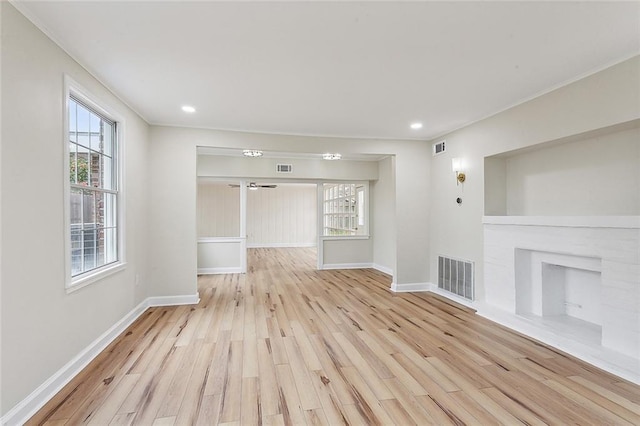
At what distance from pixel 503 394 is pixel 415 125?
3345mm

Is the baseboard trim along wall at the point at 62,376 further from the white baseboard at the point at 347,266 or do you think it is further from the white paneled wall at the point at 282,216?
the white paneled wall at the point at 282,216

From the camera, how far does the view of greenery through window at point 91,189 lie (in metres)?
2.67

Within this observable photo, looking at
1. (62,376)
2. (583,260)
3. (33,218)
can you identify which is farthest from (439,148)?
(62,376)

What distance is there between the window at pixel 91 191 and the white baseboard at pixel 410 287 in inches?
156

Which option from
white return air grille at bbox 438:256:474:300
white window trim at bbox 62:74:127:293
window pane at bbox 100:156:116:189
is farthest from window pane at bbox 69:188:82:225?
white return air grille at bbox 438:256:474:300

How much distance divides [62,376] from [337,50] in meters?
3.22

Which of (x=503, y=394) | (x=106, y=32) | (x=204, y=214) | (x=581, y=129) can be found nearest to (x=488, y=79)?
(x=581, y=129)

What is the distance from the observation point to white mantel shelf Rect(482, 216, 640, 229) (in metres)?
2.47

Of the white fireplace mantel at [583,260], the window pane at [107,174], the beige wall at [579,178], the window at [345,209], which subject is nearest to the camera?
the white fireplace mantel at [583,260]

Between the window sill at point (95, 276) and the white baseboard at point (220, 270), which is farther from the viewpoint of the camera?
the white baseboard at point (220, 270)

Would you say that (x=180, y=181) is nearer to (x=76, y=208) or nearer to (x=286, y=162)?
(x=76, y=208)

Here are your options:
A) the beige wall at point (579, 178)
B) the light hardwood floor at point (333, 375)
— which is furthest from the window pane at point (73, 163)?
the beige wall at point (579, 178)

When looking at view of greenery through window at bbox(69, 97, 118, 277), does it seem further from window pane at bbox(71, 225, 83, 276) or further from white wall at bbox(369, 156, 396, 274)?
white wall at bbox(369, 156, 396, 274)

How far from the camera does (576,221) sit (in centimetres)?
287
